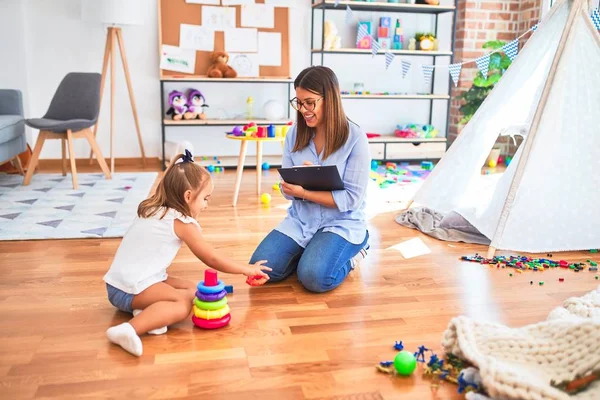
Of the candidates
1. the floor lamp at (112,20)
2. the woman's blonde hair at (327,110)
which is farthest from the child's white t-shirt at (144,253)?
the floor lamp at (112,20)

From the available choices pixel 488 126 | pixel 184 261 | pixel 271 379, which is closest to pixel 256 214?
pixel 184 261

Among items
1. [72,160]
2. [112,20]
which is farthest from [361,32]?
[72,160]

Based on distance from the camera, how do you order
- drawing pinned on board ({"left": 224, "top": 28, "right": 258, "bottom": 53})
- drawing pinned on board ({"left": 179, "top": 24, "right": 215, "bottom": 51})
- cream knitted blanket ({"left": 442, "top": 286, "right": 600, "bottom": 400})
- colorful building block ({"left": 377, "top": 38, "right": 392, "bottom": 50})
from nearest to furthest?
1. cream knitted blanket ({"left": 442, "top": 286, "right": 600, "bottom": 400})
2. drawing pinned on board ({"left": 179, "top": 24, "right": 215, "bottom": 51})
3. drawing pinned on board ({"left": 224, "top": 28, "right": 258, "bottom": 53})
4. colorful building block ({"left": 377, "top": 38, "right": 392, "bottom": 50})

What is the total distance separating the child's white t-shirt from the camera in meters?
1.85

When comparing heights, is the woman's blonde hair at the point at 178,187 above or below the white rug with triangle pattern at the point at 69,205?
above

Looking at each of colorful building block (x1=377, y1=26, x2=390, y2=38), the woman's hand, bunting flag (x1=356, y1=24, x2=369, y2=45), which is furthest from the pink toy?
colorful building block (x1=377, y1=26, x2=390, y2=38)

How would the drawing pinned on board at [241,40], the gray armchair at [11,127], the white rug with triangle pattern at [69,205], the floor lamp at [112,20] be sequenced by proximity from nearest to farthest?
the white rug with triangle pattern at [69,205]
the gray armchair at [11,127]
the floor lamp at [112,20]
the drawing pinned on board at [241,40]

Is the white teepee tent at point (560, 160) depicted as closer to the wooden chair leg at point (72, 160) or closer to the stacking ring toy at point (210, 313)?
the stacking ring toy at point (210, 313)

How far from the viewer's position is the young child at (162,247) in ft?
6.09

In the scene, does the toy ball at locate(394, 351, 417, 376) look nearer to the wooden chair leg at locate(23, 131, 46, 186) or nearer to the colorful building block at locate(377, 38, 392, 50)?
the wooden chair leg at locate(23, 131, 46, 186)

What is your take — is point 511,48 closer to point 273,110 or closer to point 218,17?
point 273,110

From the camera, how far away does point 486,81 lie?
4941 millimetres

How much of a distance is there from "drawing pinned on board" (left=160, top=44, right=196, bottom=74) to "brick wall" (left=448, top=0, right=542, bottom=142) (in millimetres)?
2363

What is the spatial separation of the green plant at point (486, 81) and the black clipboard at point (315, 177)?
118 inches
